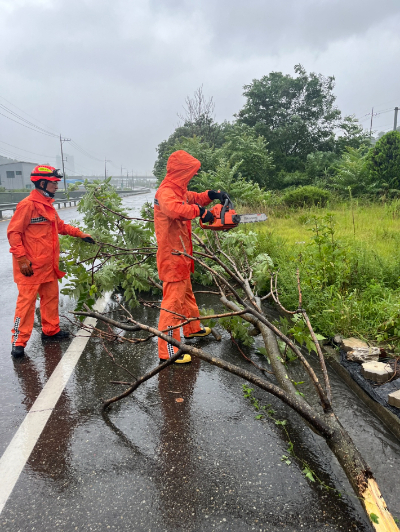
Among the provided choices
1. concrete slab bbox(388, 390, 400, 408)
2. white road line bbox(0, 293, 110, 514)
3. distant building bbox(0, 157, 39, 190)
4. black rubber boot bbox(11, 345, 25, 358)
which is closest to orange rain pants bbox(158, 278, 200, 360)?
white road line bbox(0, 293, 110, 514)

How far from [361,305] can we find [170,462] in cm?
275

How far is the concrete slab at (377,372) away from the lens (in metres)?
3.07

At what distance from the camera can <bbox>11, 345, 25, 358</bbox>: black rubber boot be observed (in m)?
3.96

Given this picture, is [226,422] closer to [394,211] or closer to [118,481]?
[118,481]

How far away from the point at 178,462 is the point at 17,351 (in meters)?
2.42

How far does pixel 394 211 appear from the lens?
8.87m

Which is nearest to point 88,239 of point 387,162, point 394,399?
point 394,399

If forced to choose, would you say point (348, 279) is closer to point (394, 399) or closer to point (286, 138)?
point (394, 399)

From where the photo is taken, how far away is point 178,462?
235 cm

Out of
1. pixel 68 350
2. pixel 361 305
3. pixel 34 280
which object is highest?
pixel 34 280

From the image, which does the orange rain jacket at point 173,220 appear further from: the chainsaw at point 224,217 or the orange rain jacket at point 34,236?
the orange rain jacket at point 34,236

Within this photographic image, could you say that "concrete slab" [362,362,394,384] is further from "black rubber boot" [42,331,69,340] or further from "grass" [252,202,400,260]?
"black rubber boot" [42,331,69,340]

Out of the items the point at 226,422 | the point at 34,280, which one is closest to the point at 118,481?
the point at 226,422

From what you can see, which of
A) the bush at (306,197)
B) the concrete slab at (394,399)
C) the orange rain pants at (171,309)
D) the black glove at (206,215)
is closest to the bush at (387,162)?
the bush at (306,197)
